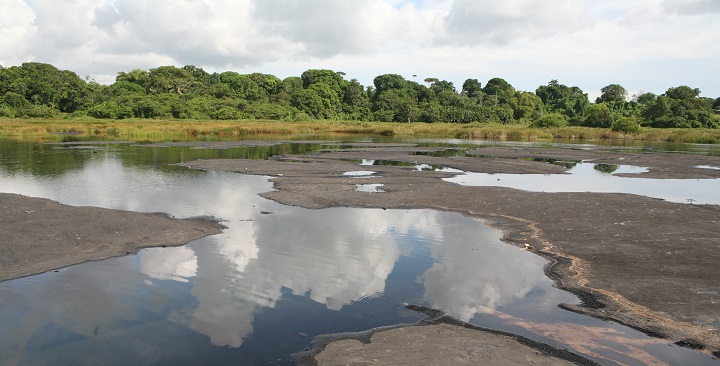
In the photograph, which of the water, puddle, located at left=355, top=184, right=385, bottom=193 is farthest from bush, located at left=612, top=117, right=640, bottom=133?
the water

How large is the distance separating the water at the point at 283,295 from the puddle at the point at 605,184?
1056 cm

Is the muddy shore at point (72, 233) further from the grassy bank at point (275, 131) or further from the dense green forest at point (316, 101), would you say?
the dense green forest at point (316, 101)

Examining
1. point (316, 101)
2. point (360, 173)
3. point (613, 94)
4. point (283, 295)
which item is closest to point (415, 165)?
point (360, 173)

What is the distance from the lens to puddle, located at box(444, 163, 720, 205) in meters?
24.4

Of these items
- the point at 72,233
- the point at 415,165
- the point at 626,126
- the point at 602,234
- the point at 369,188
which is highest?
A: the point at 626,126

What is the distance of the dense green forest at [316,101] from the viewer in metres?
100

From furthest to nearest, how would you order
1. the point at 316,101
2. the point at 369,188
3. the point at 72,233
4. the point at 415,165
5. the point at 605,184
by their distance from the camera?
the point at 316,101 → the point at 415,165 → the point at 605,184 → the point at 369,188 → the point at 72,233

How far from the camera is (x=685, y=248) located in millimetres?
13250

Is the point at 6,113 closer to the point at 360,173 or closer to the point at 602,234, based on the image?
the point at 360,173

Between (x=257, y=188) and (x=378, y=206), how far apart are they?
284 inches

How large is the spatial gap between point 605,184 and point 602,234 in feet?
48.4

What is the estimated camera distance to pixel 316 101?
132 metres

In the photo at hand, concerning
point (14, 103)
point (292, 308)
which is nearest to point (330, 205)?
point (292, 308)

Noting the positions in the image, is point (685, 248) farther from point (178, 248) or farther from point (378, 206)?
point (178, 248)
